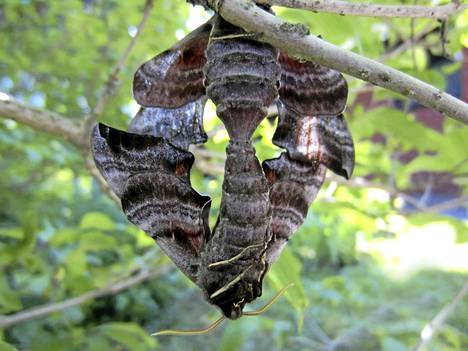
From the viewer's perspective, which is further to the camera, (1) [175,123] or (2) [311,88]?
(1) [175,123]

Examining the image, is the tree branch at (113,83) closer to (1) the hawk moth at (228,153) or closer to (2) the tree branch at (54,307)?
(1) the hawk moth at (228,153)

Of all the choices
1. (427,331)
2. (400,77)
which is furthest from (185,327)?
(400,77)

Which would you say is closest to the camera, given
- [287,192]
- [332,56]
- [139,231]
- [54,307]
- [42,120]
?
[332,56]

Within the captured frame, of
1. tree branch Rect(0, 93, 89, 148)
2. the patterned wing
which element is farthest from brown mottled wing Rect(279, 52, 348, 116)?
tree branch Rect(0, 93, 89, 148)

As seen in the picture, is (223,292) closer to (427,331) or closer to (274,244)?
(274,244)

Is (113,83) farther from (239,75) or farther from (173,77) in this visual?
(239,75)

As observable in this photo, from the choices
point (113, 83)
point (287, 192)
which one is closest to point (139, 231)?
point (113, 83)
